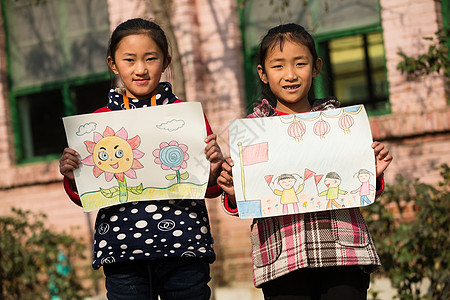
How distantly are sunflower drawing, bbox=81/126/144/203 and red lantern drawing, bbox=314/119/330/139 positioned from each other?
75cm

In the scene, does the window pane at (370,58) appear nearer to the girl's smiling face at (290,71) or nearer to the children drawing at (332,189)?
the girl's smiling face at (290,71)

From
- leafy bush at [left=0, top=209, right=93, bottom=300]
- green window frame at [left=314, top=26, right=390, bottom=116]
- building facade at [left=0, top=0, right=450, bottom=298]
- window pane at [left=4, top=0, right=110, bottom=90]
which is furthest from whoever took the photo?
window pane at [left=4, top=0, right=110, bottom=90]

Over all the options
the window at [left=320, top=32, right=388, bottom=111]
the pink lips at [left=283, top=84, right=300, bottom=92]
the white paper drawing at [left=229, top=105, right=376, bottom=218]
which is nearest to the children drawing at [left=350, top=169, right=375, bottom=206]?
the white paper drawing at [left=229, top=105, right=376, bottom=218]

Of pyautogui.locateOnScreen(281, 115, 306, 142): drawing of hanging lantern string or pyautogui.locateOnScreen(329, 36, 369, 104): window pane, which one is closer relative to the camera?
pyautogui.locateOnScreen(281, 115, 306, 142): drawing of hanging lantern string

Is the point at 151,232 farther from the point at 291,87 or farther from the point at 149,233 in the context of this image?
the point at 291,87

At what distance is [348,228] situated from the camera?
2951mm

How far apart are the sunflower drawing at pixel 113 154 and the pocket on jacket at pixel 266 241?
0.57 meters

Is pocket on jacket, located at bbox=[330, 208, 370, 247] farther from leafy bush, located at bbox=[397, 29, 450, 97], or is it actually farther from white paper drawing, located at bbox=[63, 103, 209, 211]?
leafy bush, located at bbox=[397, 29, 450, 97]

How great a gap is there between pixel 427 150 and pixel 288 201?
3.37 meters

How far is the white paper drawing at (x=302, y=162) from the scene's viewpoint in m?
2.93

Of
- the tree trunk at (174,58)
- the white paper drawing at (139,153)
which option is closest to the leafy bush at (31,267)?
the tree trunk at (174,58)

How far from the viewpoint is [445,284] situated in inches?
182

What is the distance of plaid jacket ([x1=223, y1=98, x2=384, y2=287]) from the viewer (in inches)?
114

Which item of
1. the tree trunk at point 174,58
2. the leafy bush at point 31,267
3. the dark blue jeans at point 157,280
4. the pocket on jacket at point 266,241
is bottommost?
the leafy bush at point 31,267
